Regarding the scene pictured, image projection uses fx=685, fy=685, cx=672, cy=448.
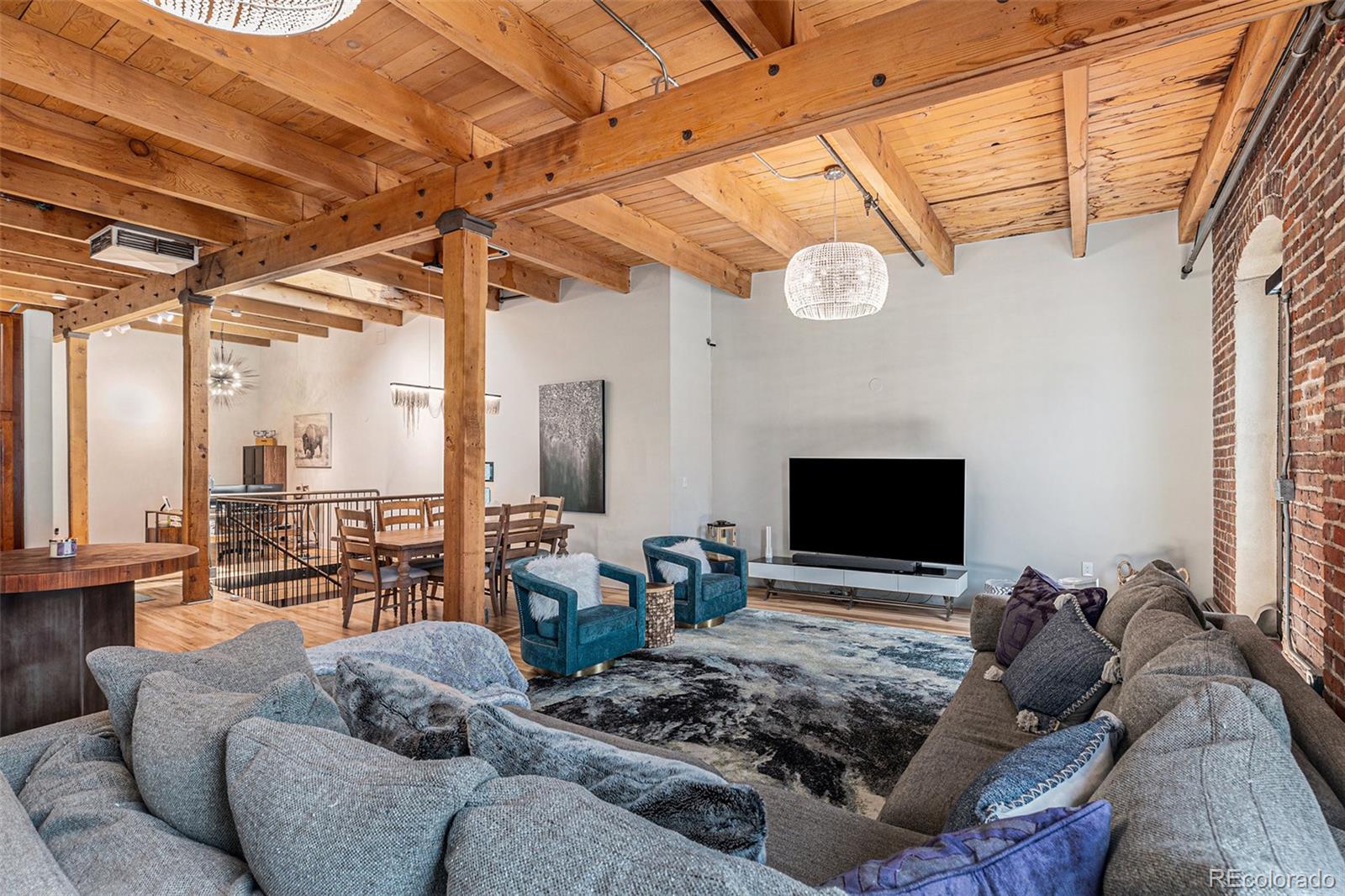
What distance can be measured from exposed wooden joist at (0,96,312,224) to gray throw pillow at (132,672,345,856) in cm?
390

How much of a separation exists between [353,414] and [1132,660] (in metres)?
9.80

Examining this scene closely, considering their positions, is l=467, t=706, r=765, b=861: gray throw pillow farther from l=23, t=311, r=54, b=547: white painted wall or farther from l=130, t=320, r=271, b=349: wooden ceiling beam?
l=130, t=320, r=271, b=349: wooden ceiling beam

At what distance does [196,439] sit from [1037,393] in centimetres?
730

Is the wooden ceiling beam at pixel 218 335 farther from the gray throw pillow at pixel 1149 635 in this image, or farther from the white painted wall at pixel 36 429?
the gray throw pillow at pixel 1149 635

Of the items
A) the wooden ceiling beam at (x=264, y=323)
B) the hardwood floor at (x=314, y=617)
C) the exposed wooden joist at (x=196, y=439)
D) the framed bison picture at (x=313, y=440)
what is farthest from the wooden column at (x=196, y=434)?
the framed bison picture at (x=313, y=440)

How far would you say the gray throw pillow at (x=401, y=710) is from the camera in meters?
1.43

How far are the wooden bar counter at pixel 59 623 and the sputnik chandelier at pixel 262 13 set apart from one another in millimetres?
2433

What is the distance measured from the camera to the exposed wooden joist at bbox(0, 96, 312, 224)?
3.88m

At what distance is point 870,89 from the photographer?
2654 mm

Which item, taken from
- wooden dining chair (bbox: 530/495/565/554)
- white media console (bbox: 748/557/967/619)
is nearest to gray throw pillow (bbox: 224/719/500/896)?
white media console (bbox: 748/557/967/619)

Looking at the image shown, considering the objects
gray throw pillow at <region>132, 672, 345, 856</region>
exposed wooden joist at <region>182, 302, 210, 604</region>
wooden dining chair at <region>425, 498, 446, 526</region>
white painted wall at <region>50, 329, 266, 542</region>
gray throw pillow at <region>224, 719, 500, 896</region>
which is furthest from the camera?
white painted wall at <region>50, 329, 266, 542</region>

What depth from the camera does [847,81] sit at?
2.70 meters

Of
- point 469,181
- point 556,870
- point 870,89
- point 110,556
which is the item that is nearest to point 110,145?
point 469,181

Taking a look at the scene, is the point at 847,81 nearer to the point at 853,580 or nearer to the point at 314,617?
the point at 853,580
